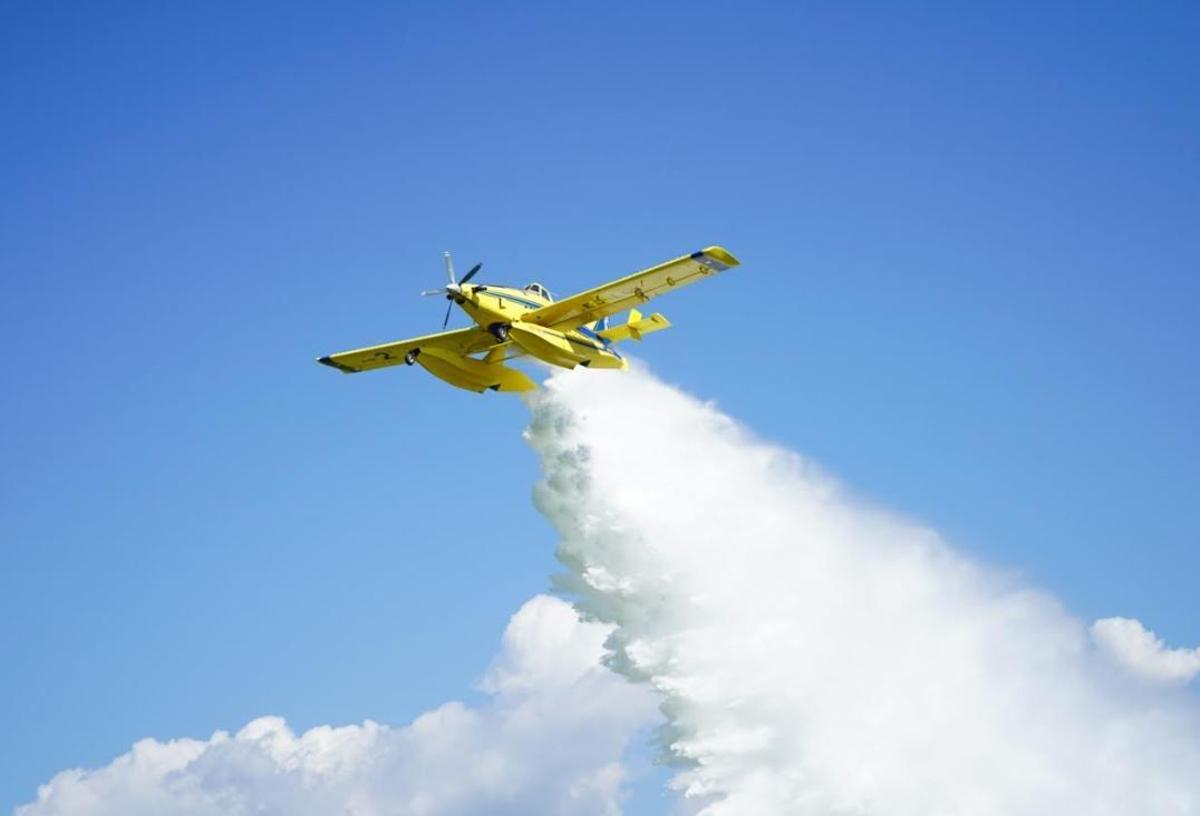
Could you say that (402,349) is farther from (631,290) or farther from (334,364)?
(631,290)

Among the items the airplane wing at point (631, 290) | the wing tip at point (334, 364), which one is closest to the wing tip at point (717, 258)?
the airplane wing at point (631, 290)

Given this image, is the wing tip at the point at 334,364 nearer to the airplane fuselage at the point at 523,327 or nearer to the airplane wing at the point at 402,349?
the airplane wing at the point at 402,349

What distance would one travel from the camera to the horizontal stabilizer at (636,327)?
55.2m

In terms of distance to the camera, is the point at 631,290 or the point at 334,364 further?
the point at 334,364

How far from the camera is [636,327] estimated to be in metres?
55.7

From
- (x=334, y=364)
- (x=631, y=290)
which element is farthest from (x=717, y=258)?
(x=334, y=364)

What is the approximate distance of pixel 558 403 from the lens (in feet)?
192

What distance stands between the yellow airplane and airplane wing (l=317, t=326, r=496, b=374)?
0.04 m

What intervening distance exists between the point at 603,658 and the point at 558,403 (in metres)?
9.96

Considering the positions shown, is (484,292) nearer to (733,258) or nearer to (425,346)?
(425,346)

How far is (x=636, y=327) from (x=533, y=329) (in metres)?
5.57

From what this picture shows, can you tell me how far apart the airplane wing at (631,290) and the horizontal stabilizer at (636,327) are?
2612mm

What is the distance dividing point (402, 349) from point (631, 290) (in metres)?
10.1

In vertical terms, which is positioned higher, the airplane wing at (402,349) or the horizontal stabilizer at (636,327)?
the horizontal stabilizer at (636,327)
